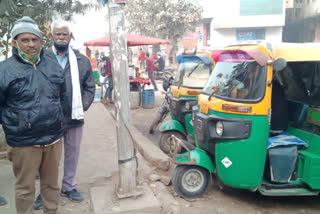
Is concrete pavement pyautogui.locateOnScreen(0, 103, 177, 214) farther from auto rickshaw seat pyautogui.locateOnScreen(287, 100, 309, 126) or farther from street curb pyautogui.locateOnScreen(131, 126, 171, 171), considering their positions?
auto rickshaw seat pyautogui.locateOnScreen(287, 100, 309, 126)

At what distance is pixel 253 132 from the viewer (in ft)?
11.5

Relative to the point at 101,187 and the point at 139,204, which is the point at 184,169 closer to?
the point at 139,204

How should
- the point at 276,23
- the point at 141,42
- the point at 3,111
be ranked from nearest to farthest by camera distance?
the point at 3,111
the point at 141,42
the point at 276,23

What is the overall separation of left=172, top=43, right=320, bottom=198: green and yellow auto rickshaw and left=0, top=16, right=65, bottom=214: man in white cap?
5.88 feet

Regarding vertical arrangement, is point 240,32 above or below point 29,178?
above

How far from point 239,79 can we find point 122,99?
1442mm

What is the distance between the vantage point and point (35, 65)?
2.63 meters

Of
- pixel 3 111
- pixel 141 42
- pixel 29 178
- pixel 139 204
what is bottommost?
pixel 139 204

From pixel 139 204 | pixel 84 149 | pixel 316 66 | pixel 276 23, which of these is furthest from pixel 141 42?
pixel 276 23

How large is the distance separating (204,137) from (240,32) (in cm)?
3044

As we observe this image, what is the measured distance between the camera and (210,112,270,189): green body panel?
352 cm

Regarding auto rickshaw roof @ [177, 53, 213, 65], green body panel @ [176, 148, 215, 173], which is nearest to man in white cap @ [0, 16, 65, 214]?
green body panel @ [176, 148, 215, 173]

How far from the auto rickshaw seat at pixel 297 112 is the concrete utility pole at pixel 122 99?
239 centimetres

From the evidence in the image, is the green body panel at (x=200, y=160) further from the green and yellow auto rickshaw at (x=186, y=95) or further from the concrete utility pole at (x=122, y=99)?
the green and yellow auto rickshaw at (x=186, y=95)
